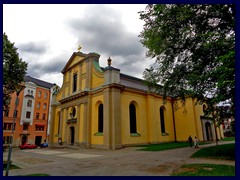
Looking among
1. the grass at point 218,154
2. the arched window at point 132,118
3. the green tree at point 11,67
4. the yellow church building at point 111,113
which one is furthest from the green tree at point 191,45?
the green tree at point 11,67

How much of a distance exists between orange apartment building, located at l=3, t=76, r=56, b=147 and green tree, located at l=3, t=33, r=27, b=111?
24170mm

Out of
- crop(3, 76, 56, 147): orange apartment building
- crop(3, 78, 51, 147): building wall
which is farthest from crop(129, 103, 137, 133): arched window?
crop(3, 78, 51, 147): building wall

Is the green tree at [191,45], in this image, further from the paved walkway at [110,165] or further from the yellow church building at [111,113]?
the yellow church building at [111,113]

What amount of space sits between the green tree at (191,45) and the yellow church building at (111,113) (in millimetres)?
6078

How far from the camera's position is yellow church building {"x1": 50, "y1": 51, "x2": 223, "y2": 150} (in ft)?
72.7

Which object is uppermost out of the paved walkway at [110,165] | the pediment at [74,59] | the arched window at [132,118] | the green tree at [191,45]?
the pediment at [74,59]

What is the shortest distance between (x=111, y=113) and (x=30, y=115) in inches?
1318

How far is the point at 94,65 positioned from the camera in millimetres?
26344

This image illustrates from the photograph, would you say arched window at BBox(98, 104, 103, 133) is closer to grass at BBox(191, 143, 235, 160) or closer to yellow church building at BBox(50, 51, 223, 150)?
yellow church building at BBox(50, 51, 223, 150)

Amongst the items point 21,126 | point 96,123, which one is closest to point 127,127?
point 96,123

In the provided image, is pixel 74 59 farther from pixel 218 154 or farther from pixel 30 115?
pixel 218 154

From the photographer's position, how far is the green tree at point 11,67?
744 inches
